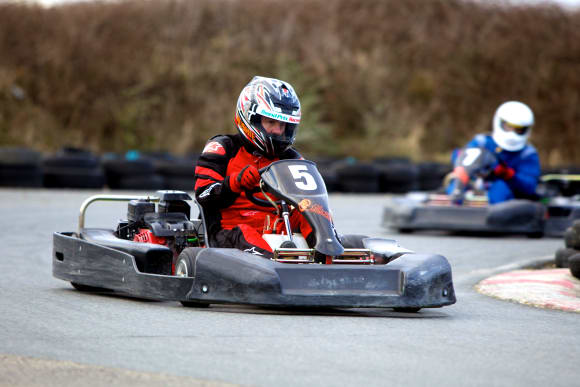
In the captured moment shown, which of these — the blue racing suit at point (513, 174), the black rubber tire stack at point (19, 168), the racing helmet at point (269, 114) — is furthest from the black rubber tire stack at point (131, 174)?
the racing helmet at point (269, 114)

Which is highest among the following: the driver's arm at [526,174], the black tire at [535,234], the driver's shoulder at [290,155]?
the driver's shoulder at [290,155]

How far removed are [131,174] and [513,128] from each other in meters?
7.76

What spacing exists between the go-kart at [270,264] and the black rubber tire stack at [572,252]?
172cm

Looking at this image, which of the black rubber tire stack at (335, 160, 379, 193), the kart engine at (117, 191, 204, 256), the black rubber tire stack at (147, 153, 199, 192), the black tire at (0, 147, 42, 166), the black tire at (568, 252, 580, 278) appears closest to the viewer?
the kart engine at (117, 191, 204, 256)

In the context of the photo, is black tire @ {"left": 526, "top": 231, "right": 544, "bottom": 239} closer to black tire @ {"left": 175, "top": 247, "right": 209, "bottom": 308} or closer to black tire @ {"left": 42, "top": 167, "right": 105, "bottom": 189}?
black tire @ {"left": 175, "top": 247, "right": 209, "bottom": 308}

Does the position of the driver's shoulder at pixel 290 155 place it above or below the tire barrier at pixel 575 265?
above

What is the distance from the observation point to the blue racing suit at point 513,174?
12.7 meters

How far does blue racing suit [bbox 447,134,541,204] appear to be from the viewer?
12.7 m

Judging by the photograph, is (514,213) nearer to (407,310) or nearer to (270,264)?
(407,310)

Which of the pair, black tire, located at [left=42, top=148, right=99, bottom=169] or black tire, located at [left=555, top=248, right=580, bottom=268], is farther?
black tire, located at [left=42, top=148, right=99, bottom=169]

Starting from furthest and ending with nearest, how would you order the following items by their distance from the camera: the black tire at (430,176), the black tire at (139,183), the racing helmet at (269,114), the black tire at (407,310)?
the black tire at (430,176) < the black tire at (139,183) < the racing helmet at (269,114) < the black tire at (407,310)

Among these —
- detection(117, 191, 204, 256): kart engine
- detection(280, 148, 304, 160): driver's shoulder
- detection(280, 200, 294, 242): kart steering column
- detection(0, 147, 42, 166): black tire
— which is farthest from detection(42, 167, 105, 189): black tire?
detection(280, 200, 294, 242): kart steering column

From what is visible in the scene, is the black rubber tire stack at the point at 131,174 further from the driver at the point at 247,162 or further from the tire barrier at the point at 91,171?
the driver at the point at 247,162

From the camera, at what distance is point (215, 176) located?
643 cm
